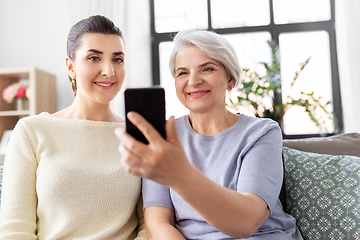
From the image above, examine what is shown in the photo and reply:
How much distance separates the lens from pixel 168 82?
3.43 m

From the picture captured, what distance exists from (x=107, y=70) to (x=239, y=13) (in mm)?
2556

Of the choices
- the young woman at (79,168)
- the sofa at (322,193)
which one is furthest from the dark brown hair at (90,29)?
the sofa at (322,193)

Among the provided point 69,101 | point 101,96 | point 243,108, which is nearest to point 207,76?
point 101,96

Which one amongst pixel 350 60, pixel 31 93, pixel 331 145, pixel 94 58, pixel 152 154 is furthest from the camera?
pixel 350 60

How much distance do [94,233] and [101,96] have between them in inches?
19.1

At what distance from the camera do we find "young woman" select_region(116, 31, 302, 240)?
33.7 inches

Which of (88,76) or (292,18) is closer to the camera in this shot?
(88,76)

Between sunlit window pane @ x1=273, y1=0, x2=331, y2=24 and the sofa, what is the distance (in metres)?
2.30

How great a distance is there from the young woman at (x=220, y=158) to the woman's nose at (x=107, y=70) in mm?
224

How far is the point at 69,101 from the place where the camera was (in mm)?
3162

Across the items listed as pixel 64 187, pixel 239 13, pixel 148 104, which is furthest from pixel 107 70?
pixel 239 13

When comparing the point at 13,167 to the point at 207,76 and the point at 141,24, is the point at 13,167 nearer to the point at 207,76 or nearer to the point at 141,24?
the point at 207,76

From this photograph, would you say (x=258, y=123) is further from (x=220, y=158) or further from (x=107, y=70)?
(x=107, y=70)

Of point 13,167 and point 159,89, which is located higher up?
point 159,89
